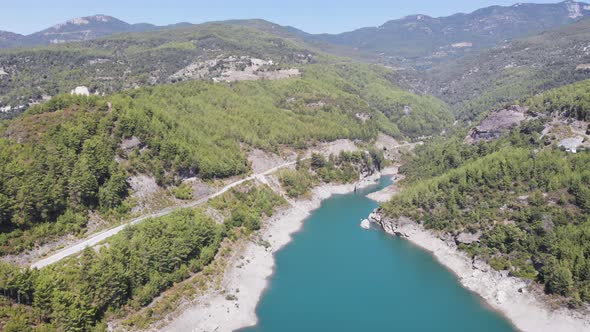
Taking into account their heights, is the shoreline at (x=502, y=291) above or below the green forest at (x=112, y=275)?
below

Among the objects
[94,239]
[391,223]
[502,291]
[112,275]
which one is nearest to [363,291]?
[502,291]

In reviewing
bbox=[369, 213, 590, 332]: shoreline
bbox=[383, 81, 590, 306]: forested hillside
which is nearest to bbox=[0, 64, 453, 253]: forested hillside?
bbox=[383, 81, 590, 306]: forested hillside

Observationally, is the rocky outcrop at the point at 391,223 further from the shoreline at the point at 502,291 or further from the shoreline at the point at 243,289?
the shoreline at the point at 243,289

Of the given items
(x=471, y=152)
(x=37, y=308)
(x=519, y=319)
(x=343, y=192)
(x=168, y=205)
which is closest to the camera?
(x=37, y=308)

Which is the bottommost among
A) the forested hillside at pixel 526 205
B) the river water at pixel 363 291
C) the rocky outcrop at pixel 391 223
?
the river water at pixel 363 291

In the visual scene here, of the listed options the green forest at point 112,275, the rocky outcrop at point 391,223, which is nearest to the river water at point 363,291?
the rocky outcrop at point 391,223

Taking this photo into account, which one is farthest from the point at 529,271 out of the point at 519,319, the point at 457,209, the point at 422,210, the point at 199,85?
the point at 199,85

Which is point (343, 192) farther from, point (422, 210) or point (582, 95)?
point (582, 95)
